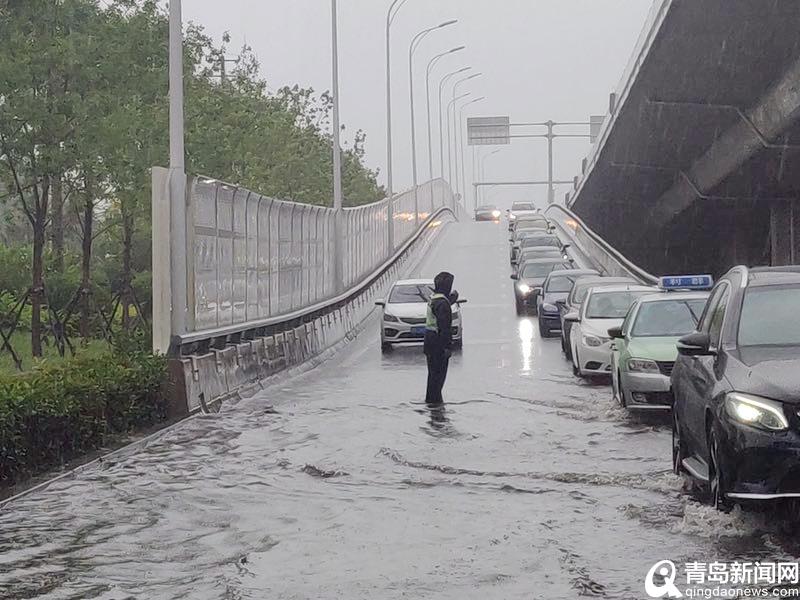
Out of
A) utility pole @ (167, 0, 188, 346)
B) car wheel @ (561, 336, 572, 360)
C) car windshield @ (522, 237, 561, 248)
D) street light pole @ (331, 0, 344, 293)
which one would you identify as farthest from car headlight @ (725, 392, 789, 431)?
car windshield @ (522, 237, 561, 248)

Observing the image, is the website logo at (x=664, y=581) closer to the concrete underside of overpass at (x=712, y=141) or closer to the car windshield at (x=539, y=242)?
the concrete underside of overpass at (x=712, y=141)

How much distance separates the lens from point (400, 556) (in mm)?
9586

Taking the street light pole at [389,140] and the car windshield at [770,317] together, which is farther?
the street light pole at [389,140]

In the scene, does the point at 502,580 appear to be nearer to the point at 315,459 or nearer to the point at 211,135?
the point at 315,459

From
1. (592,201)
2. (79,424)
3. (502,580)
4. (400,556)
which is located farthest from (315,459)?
(592,201)

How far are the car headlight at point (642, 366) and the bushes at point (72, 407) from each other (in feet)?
18.6

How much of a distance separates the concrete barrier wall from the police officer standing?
297 centimetres

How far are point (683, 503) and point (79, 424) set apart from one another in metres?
6.48

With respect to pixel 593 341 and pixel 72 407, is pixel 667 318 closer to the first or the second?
pixel 593 341

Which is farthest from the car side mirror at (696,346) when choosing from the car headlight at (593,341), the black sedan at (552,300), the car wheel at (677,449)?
the black sedan at (552,300)

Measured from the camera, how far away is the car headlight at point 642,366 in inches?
699

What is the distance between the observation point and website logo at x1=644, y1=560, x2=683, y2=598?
8.22 meters

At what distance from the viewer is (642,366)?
17.8 meters

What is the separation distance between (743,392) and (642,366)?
826 cm
